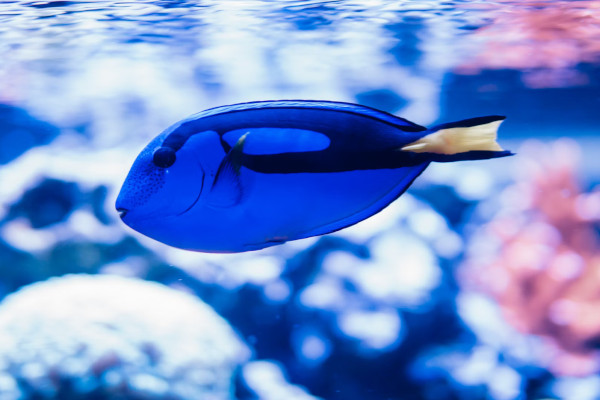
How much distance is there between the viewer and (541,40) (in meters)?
3.30

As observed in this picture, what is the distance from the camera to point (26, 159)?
382 centimetres

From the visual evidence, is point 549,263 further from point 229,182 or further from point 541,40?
point 229,182

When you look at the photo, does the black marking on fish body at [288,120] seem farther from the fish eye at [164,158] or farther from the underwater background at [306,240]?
the underwater background at [306,240]

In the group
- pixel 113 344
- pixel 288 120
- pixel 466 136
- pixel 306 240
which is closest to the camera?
pixel 466 136

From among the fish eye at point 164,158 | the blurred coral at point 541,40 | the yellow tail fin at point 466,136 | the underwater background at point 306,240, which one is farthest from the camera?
the blurred coral at point 541,40

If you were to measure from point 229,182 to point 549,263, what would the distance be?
102 inches

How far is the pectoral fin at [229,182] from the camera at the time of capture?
87 cm

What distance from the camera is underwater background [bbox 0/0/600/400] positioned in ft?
8.82

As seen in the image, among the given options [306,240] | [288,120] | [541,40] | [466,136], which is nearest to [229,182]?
[288,120]

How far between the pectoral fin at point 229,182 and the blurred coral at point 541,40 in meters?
2.75

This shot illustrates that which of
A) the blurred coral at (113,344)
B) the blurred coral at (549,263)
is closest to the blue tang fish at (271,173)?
the blurred coral at (113,344)

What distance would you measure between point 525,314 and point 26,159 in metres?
4.13

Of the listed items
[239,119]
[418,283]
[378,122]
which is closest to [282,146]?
[239,119]

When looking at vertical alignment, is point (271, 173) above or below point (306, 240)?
above
